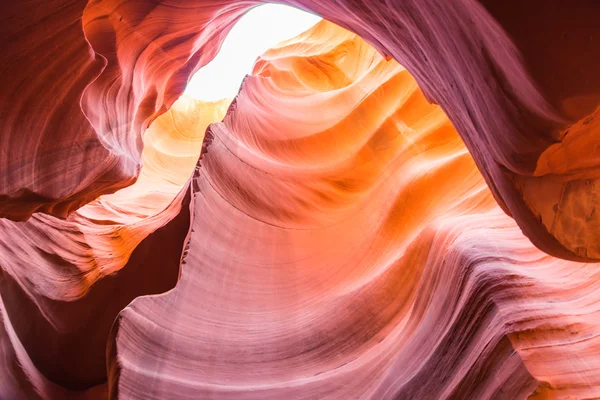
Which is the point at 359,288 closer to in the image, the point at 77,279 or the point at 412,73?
the point at 412,73

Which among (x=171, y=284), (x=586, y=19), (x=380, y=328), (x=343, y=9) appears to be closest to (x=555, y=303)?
(x=380, y=328)

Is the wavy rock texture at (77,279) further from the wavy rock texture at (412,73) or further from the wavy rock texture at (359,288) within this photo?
the wavy rock texture at (359,288)

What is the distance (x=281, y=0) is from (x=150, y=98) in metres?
1.85

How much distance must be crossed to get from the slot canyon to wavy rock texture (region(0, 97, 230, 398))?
0.02m

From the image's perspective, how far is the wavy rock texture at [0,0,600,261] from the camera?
4.19 ft

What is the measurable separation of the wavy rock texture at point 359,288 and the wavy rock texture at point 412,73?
0.46 meters

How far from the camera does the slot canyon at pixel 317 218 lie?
1513 millimetres

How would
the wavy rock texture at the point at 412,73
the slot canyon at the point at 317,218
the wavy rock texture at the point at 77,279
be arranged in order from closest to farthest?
the wavy rock texture at the point at 412,73
the slot canyon at the point at 317,218
the wavy rock texture at the point at 77,279

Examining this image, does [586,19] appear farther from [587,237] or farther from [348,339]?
[348,339]

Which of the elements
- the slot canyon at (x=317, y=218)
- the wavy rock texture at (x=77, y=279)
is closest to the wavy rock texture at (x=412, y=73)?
the slot canyon at (x=317, y=218)

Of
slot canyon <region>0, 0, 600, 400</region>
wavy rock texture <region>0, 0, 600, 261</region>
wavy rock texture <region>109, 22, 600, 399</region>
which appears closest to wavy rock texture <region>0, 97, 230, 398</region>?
slot canyon <region>0, 0, 600, 400</region>

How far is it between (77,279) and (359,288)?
271cm

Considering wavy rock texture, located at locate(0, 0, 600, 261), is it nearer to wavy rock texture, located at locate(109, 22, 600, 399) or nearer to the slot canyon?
the slot canyon

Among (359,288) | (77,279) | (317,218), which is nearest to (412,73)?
(359,288)
